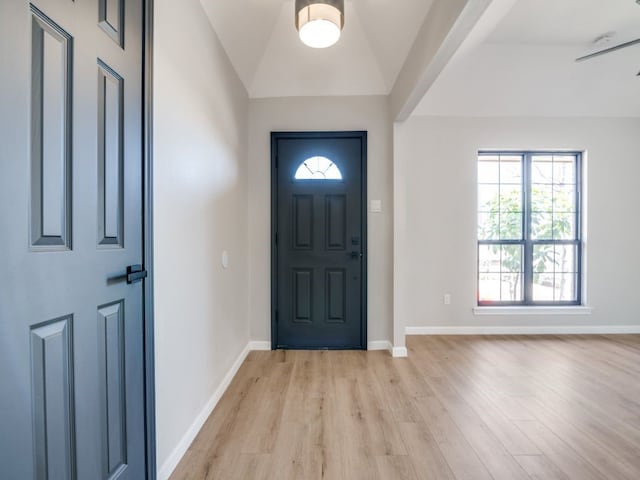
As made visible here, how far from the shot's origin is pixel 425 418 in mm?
1982

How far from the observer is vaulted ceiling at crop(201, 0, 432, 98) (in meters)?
2.24

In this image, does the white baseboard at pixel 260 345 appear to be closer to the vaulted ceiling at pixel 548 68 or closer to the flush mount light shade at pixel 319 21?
the flush mount light shade at pixel 319 21

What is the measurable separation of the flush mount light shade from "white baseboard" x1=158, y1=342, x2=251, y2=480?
8.34ft

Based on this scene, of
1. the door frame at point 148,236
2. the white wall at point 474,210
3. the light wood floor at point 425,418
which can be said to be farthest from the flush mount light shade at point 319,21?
the light wood floor at point 425,418

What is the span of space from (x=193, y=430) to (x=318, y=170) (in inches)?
96.2

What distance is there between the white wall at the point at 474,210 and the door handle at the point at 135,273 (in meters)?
2.99

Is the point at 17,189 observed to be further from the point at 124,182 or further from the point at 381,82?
the point at 381,82

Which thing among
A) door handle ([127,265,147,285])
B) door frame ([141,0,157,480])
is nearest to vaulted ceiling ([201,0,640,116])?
door frame ([141,0,157,480])

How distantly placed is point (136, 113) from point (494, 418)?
2.69 m

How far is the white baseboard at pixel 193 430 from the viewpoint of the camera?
1492 mm

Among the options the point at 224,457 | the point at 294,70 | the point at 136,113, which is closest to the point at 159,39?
the point at 136,113

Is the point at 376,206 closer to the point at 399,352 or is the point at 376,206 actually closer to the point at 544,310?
the point at 399,352

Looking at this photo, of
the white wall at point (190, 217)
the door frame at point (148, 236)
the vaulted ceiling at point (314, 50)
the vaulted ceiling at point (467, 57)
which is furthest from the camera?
the vaulted ceiling at point (467, 57)

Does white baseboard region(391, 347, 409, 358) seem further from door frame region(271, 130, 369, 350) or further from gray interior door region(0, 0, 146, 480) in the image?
gray interior door region(0, 0, 146, 480)
